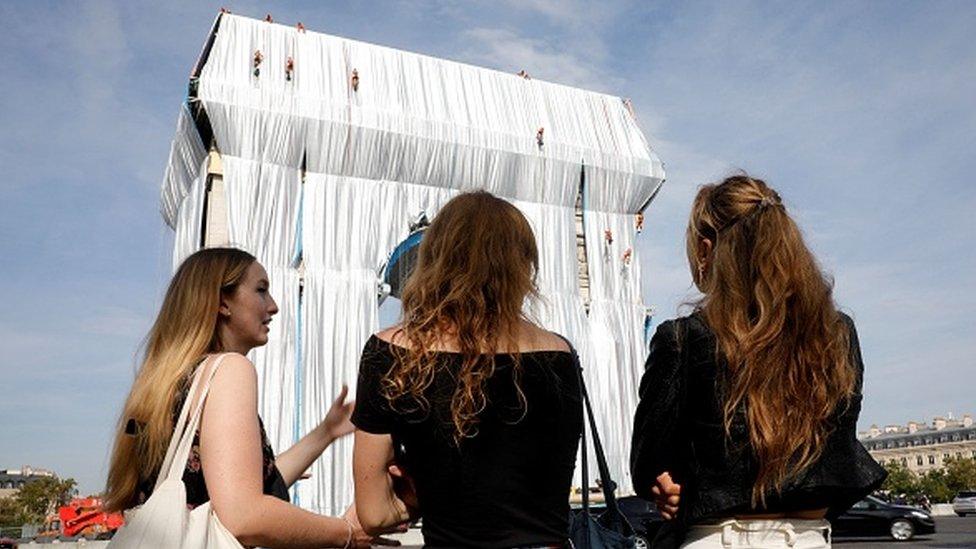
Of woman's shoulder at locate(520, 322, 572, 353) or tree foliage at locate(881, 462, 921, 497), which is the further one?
→ tree foliage at locate(881, 462, 921, 497)

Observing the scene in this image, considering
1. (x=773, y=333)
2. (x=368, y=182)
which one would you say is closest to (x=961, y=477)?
(x=368, y=182)

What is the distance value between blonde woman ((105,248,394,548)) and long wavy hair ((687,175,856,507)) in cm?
86

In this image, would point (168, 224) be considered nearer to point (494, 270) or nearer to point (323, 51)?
point (323, 51)

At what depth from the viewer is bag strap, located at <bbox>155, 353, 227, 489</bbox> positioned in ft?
6.17

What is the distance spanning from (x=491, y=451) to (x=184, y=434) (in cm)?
62

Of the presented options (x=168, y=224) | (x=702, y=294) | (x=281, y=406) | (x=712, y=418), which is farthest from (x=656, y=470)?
(x=168, y=224)

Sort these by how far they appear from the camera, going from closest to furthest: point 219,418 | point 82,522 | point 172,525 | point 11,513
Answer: point 172,525 → point 219,418 → point 82,522 → point 11,513

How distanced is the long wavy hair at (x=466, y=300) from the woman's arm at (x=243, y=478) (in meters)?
0.29

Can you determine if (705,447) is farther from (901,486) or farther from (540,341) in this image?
(901,486)

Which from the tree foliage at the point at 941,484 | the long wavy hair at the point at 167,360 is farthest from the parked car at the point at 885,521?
the tree foliage at the point at 941,484

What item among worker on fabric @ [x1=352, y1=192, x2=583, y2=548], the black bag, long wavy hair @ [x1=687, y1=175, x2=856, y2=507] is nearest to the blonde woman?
worker on fabric @ [x1=352, y1=192, x2=583, y2=548]

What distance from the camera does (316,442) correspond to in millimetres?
2516

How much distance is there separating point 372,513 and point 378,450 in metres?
0.13

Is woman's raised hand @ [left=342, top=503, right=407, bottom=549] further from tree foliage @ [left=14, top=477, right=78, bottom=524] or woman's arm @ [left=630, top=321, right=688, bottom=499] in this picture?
tree foliage @ [left=14, top=477, right=78, bottom=524]
